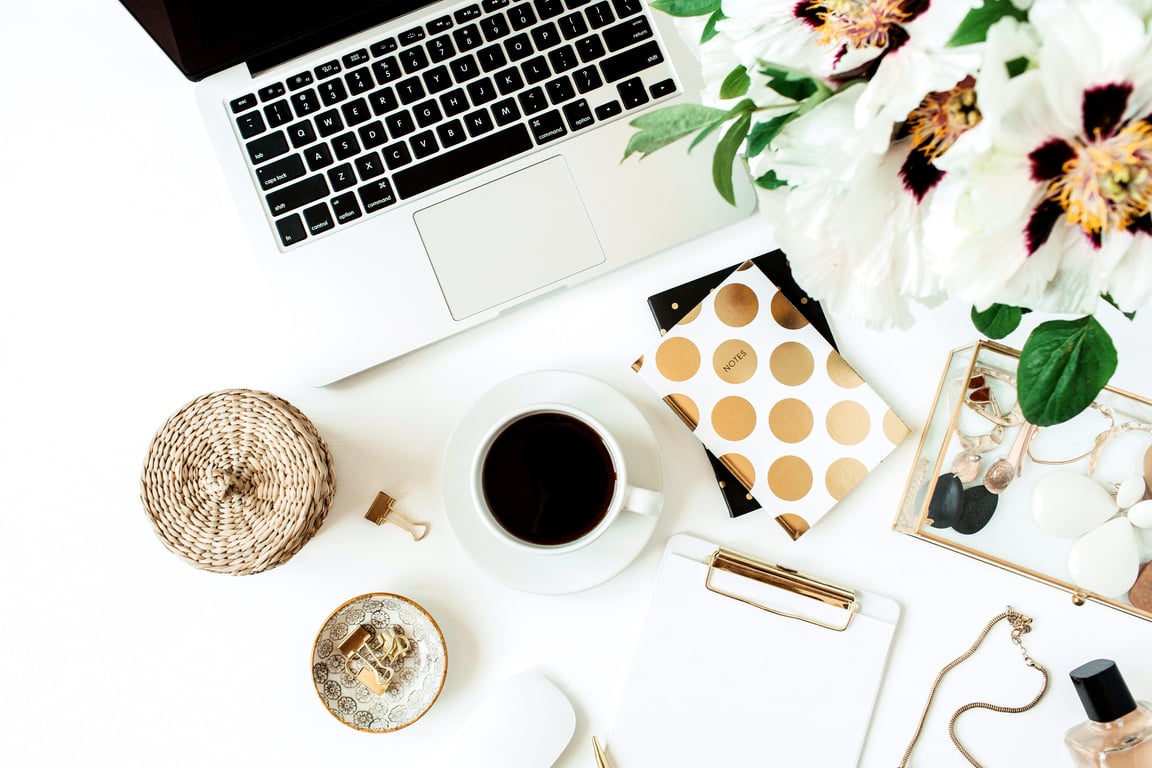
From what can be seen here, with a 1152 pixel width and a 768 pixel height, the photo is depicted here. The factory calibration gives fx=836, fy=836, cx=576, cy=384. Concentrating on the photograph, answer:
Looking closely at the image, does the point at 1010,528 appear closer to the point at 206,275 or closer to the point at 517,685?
the point at 517,685

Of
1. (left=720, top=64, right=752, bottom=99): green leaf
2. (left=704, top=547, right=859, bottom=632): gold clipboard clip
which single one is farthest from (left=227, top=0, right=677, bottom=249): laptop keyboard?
(left=704, top=547, right=859, bottom=632): gold clipboard clip

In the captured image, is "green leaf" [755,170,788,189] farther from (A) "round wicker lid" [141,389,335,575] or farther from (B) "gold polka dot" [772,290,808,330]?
(A) "round wicker lid" [141,389,335,575]

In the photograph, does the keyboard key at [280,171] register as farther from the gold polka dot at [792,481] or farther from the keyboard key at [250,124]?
the gold polka dot at [792,481]

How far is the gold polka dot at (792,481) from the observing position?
2.10 feet

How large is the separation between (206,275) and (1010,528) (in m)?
0.66

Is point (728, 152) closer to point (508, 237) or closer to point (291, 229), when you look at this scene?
point (508, 237)

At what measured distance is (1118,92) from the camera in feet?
0.97

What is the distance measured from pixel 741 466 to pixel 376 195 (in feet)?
1.13

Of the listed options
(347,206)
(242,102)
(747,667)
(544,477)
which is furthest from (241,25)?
(747,667)

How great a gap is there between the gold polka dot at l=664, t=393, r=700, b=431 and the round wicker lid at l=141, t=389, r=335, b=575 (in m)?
0.27

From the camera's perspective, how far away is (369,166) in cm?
62

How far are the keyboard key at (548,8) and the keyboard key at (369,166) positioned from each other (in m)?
0.16

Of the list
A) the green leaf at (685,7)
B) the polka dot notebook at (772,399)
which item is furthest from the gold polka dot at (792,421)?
the green leaf at (685,7)

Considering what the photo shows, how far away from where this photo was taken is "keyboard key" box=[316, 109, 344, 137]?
24.6 inches
